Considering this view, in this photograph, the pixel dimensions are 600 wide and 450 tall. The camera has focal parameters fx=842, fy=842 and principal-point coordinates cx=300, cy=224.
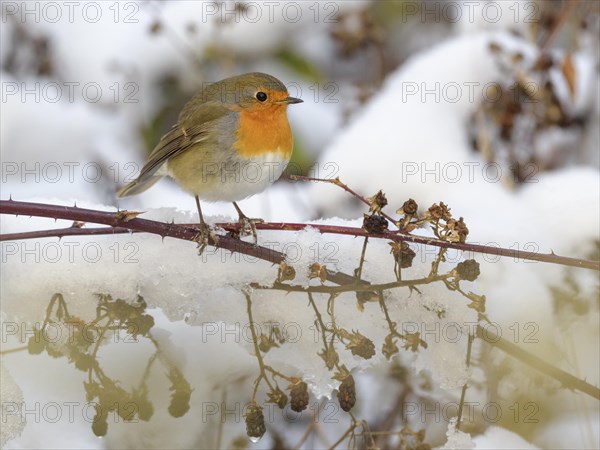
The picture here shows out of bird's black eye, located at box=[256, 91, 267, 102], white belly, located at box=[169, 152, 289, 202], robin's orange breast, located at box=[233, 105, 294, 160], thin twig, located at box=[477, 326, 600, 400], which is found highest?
bird's black eye, located at box=[256, 91, 267, 102]

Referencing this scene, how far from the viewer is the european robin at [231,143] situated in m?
2.88

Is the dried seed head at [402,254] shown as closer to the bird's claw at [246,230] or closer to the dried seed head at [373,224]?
the dried seed head at [373,224]

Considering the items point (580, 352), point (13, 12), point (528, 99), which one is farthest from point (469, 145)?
point (13, 12)

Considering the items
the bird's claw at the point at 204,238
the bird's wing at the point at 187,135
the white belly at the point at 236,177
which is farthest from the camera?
the bird's wing at the point at 187,135

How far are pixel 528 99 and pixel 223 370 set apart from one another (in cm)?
202

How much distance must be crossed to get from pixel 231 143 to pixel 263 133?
0.12 m

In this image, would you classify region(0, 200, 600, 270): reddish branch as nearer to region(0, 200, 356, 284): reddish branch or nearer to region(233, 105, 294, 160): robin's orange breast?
region(0, 200, 356, 284): reddish branch

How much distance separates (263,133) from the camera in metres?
2.95

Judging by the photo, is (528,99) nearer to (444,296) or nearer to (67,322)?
(444,296)

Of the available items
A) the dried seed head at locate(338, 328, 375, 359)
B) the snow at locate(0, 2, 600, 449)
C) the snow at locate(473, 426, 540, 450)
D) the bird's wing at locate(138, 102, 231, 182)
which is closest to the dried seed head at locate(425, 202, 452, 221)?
the snow at locate(0, 2, 600, 449)

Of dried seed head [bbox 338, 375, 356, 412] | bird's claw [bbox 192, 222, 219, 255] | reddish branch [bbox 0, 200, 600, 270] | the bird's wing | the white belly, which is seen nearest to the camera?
reddish branch [bbox 0, 200, 600, 270]

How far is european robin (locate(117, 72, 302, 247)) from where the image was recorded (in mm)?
2881

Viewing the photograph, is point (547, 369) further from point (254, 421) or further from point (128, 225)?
point (128, 225)

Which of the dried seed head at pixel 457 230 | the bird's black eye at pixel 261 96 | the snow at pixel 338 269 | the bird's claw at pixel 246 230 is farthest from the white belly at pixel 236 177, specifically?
the dried seed head at pixel 457 230
